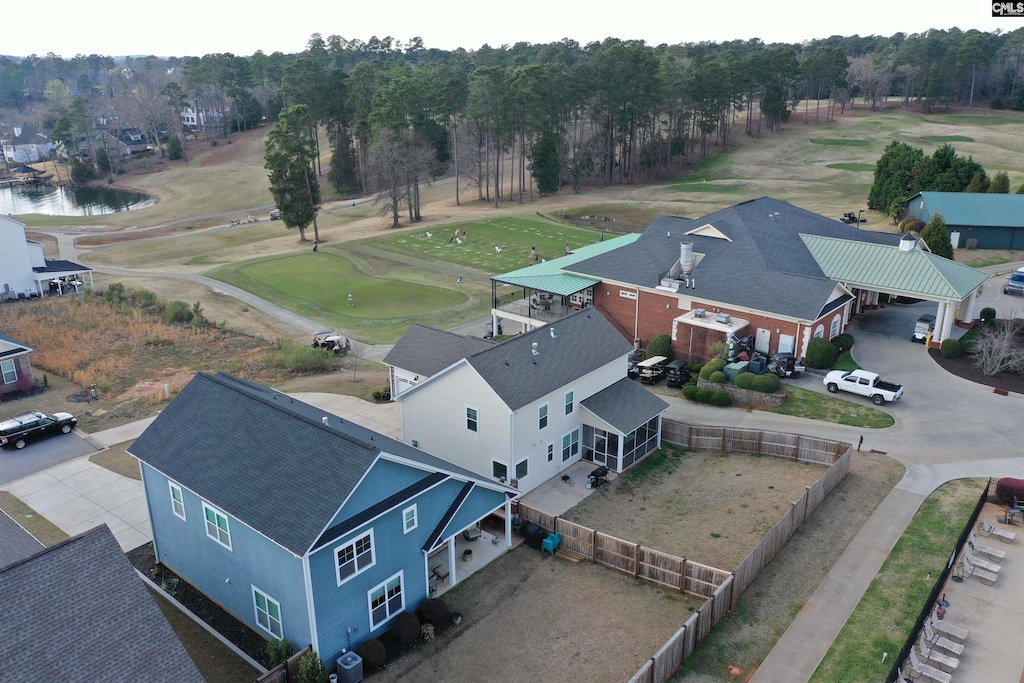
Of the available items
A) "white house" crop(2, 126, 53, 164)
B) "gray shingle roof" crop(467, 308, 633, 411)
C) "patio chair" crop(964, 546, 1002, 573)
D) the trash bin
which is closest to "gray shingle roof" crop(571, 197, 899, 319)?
"gray shingle roof" crop(467, 308, 633, 411)

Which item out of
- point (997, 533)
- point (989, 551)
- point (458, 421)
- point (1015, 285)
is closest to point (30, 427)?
point (458, 421)

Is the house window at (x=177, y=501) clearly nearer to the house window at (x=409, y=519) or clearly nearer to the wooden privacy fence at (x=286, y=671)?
the wooden privacy fence at (x=286, y=671)

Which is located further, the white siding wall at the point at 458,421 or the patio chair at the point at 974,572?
the white siding wall at the point at 458,421

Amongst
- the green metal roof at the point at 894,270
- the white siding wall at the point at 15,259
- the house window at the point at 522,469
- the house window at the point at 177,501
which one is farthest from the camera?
the white siding wall at the point at 15,259

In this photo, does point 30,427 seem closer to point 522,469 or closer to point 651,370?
point 522,469

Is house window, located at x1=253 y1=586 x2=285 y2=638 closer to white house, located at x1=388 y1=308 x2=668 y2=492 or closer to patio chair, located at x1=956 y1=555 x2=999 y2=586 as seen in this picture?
white house, located at x1=388 y1=308 x2=668 y2=492

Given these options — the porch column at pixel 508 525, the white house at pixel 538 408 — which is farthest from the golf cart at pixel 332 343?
the porch column at pixel 508 525

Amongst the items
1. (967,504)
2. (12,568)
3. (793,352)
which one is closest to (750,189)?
(793,352)
